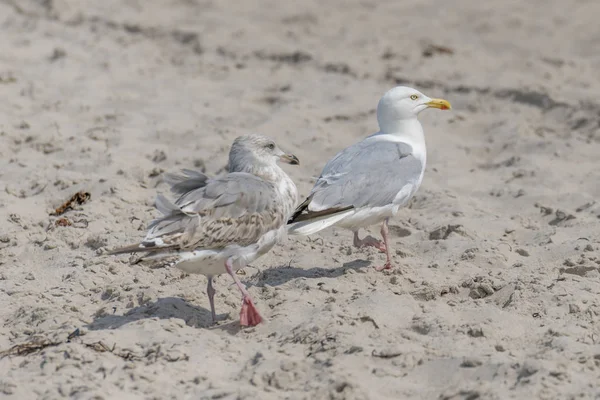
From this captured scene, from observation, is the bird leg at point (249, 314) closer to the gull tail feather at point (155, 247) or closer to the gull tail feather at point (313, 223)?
the gull tail feather at point (155, 247)

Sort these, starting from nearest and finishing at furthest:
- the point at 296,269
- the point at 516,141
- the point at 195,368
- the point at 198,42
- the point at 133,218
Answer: the point at 195,368
the point at 296,269
the point at 133,218
the point at 516,141
the point at 198,42

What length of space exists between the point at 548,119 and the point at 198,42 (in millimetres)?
4246

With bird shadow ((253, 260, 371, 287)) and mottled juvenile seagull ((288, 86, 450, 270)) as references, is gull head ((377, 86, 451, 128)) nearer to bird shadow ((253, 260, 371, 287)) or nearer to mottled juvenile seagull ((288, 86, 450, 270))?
mottled juvenile seagull ((288, 86, 450, 270))

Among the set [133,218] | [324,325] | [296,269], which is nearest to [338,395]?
[324,325]

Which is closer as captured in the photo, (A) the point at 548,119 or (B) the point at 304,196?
(B) the point at 304,196

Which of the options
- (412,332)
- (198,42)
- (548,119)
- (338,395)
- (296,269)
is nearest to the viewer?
(338,395)

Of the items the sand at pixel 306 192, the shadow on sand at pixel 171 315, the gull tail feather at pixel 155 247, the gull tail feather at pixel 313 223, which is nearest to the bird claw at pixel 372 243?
the sand at pixel 306 192

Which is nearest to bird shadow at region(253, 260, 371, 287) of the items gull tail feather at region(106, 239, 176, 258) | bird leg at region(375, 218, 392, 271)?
bird leg at region(375, 218, 392, 271)

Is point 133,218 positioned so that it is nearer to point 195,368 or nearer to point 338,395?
point 195,368

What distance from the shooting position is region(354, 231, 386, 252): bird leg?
245 inches

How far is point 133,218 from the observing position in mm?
6594

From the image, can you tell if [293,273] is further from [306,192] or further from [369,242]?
[306,192]

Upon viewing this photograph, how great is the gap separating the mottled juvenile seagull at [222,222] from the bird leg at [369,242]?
735 mm

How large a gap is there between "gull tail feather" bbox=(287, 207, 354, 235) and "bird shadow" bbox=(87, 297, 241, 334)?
69cm
